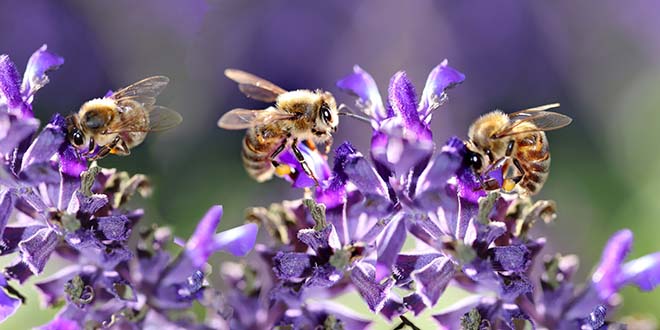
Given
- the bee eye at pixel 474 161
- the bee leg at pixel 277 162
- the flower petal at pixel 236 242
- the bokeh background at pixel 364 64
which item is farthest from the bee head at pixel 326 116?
the bokeh background at pixel 364 64

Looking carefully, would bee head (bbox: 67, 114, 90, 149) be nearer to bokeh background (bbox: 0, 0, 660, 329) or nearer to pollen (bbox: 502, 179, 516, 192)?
pollen (bbox: 502, 179, 516, 192)

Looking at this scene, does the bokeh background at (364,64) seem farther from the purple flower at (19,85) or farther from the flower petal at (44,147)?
the flower petal at (44,147)

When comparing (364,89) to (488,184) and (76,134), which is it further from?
(76,134)

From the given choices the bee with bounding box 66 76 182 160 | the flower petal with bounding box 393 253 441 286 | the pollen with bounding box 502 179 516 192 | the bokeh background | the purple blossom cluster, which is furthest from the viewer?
the bokeh background

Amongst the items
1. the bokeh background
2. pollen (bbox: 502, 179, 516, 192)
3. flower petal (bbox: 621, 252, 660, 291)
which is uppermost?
pollen (bbox: 502, 179, 516, 192)

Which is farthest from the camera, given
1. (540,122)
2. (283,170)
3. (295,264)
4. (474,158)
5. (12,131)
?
(283,170)

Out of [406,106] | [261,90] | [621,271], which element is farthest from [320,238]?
[261,90]

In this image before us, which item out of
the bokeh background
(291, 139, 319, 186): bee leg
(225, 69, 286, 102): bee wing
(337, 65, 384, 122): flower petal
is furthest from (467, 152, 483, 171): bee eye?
the bokeh background
